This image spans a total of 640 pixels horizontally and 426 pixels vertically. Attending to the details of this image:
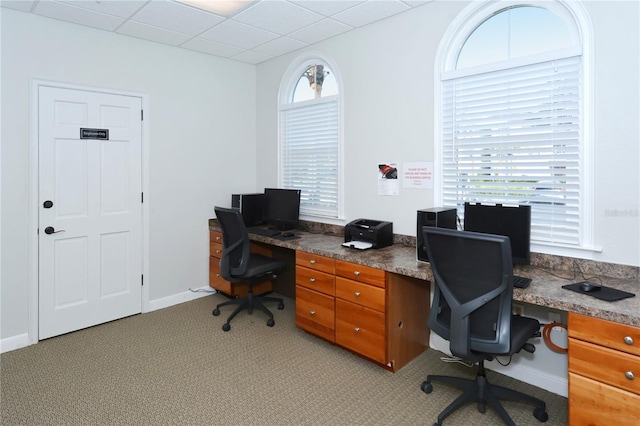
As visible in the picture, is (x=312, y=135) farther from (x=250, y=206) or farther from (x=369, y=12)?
(x=369, y=12)

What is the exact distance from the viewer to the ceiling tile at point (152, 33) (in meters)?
3.45

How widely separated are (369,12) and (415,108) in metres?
0.89

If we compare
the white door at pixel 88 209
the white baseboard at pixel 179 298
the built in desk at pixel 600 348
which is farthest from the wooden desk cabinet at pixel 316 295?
the white door at pixel 88 209

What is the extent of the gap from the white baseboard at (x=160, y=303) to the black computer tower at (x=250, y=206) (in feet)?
3.13

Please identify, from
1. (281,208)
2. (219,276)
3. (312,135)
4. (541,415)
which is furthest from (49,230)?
(541,415)

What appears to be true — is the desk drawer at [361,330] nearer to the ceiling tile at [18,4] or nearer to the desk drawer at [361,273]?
the desk drawer at [361,273]

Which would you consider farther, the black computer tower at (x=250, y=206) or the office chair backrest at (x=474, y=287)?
the black computer tower at (x=250, y=206)

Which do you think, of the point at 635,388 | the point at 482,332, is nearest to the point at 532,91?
the point at 482,332

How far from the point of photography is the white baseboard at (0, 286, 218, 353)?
313 cm

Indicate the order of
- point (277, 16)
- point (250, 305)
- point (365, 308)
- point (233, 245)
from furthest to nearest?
point (250, 305) → point (233, 245) → point (277, 16) → point (365, 308)

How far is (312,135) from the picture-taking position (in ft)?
13.5

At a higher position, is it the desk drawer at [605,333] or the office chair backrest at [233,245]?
the office chair backrest at [233,245]

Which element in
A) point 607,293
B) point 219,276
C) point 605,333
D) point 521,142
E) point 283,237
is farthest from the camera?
point 219,276

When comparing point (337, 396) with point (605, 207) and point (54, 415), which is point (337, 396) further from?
point (605, 207)
